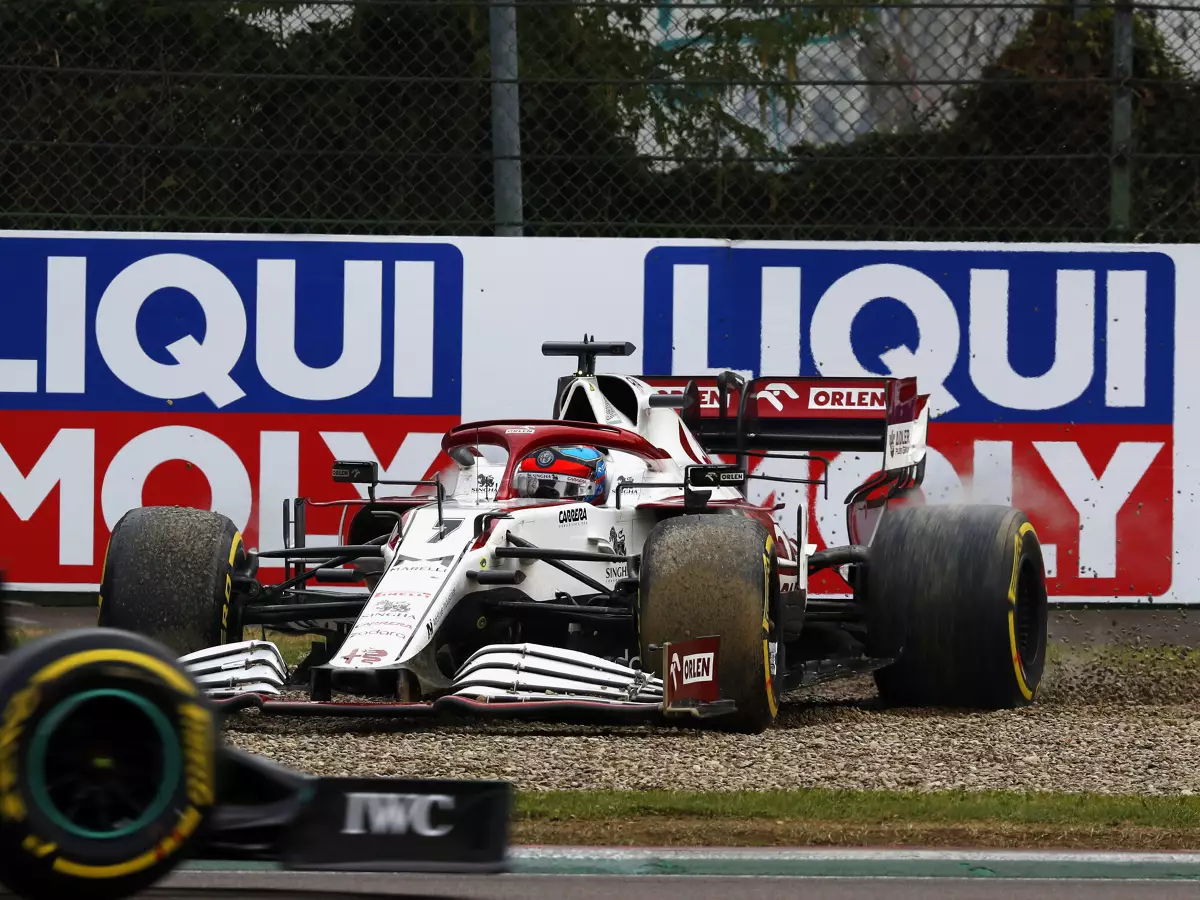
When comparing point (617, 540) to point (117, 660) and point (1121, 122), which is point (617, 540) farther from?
point (117, 660)

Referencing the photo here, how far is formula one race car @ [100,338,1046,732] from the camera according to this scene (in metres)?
7.79

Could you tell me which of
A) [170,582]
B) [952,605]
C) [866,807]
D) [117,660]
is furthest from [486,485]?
[117,660]

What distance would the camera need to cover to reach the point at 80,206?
11.1 metres

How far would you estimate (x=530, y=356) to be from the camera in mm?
11039

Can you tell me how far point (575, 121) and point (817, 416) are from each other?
90.3 inches

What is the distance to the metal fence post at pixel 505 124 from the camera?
11000 millimetres

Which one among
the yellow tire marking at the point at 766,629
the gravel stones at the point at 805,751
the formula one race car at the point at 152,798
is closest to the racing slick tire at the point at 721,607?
the yellow tire marking at the point at 766,629

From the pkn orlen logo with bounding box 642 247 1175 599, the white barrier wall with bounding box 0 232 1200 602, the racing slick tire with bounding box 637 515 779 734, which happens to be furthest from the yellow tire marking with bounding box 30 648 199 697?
the pkn orlen logo with bounding box 642 247 1175 599

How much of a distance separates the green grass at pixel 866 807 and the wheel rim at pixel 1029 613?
3113mm

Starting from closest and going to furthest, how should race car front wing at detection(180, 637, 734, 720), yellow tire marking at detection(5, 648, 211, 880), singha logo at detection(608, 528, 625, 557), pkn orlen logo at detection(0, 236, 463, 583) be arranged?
yellow tire marking at detection(5, 648, 211, 880)
race car front wing at detection(180, 637, 734, 720)
singha logo at detection(608, 528, 625, 557)
pkn orlen logo at detection(0, 236, 463, 583)

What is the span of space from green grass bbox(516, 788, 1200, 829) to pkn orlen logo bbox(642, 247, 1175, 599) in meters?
4.63

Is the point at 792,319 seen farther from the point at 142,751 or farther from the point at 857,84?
the point at 142,751

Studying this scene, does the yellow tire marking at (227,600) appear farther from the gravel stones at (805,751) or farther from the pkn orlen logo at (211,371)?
the pkn orlen logo at (211,371)

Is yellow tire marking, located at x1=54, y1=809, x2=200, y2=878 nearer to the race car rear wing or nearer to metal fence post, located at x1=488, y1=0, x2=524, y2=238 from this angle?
the race car rear wing
